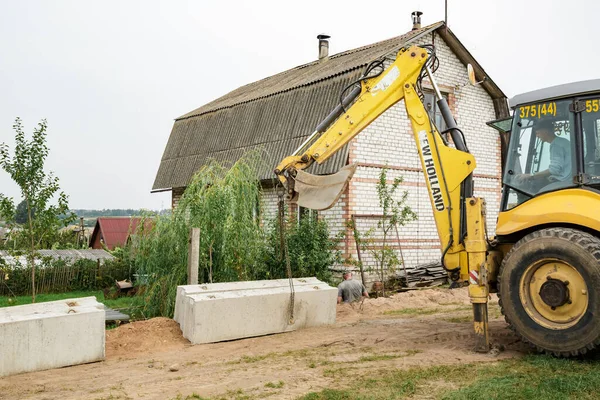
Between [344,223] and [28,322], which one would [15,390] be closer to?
[28,322]

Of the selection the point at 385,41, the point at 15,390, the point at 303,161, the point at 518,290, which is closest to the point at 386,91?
the point at 303,161

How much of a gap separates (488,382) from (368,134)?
962 centimetres

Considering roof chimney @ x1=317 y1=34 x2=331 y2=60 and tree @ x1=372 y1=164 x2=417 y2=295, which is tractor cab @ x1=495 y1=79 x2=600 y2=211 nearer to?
tree @ x1=372 y1=164 x2=417 y2=295

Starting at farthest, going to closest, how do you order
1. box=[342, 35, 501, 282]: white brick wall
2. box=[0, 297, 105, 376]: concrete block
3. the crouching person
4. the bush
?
box=[342, 35, 501, 282]: white brick wall → the bush → the crouching person → box=[0, 297, 105, 376]: concrete block

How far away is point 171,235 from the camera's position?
1133 cm

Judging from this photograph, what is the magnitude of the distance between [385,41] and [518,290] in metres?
12.6

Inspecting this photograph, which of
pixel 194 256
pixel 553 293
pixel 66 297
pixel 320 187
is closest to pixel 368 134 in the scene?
pixel 194 256

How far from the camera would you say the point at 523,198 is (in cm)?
726

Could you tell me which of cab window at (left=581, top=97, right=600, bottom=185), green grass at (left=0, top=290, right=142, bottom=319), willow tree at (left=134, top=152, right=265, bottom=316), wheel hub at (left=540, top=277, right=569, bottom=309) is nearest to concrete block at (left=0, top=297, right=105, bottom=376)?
willow tree at (left=134, top=152, right=265, bottom=316)

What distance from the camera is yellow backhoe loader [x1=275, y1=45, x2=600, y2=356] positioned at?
21.4ft

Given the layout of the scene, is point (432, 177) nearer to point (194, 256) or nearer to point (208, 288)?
point (208, 288)

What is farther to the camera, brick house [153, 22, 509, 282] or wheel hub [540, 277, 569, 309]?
brick house [153, 22, 509, 282]

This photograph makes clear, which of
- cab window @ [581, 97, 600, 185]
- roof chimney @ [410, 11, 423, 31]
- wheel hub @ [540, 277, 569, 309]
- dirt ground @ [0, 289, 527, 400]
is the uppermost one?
roof chimney @ [410, 11, 423, 31]

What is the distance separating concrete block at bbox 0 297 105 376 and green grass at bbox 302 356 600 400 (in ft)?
12.0
